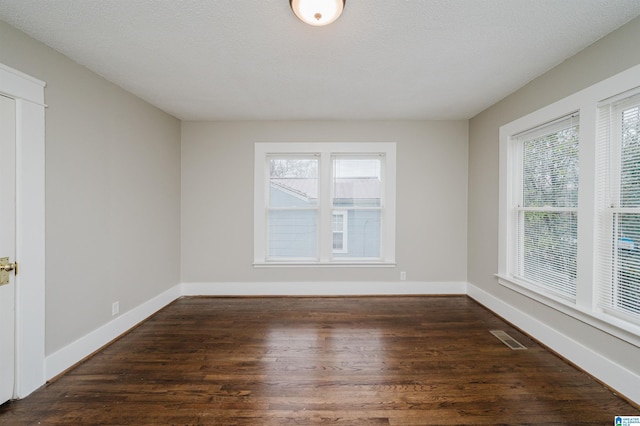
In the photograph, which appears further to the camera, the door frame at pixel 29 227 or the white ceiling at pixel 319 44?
the door frame at pixel 29 227

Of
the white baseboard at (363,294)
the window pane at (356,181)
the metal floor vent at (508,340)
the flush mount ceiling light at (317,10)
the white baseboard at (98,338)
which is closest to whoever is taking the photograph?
the flush mount ceiling light at (317,10)

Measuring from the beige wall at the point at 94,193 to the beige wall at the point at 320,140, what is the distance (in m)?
→ 0.47

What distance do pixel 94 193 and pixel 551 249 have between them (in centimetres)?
432

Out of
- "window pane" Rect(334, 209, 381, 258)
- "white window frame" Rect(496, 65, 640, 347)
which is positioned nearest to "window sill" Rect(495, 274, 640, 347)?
"white window frame" Rect(496, 65, 640, 347)

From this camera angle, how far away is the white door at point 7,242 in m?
1.79

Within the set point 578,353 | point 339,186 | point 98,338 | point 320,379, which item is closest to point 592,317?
point 578,353

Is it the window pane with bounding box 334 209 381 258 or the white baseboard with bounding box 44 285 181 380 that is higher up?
the window pane with bounding box 334 209 381 258

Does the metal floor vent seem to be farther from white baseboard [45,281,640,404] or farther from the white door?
the white door

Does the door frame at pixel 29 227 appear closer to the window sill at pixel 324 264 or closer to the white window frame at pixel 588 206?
the window sill at pixel 324 264

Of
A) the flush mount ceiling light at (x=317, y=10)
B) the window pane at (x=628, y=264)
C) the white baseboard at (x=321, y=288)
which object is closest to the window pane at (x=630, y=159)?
the window pane at (x=628, y=264)

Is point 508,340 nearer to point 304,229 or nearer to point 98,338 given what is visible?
point 304,229

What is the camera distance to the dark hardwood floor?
5.69 feet

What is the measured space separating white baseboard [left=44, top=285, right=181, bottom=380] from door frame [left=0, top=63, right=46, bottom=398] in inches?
4.0

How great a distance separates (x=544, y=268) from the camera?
274 cm
